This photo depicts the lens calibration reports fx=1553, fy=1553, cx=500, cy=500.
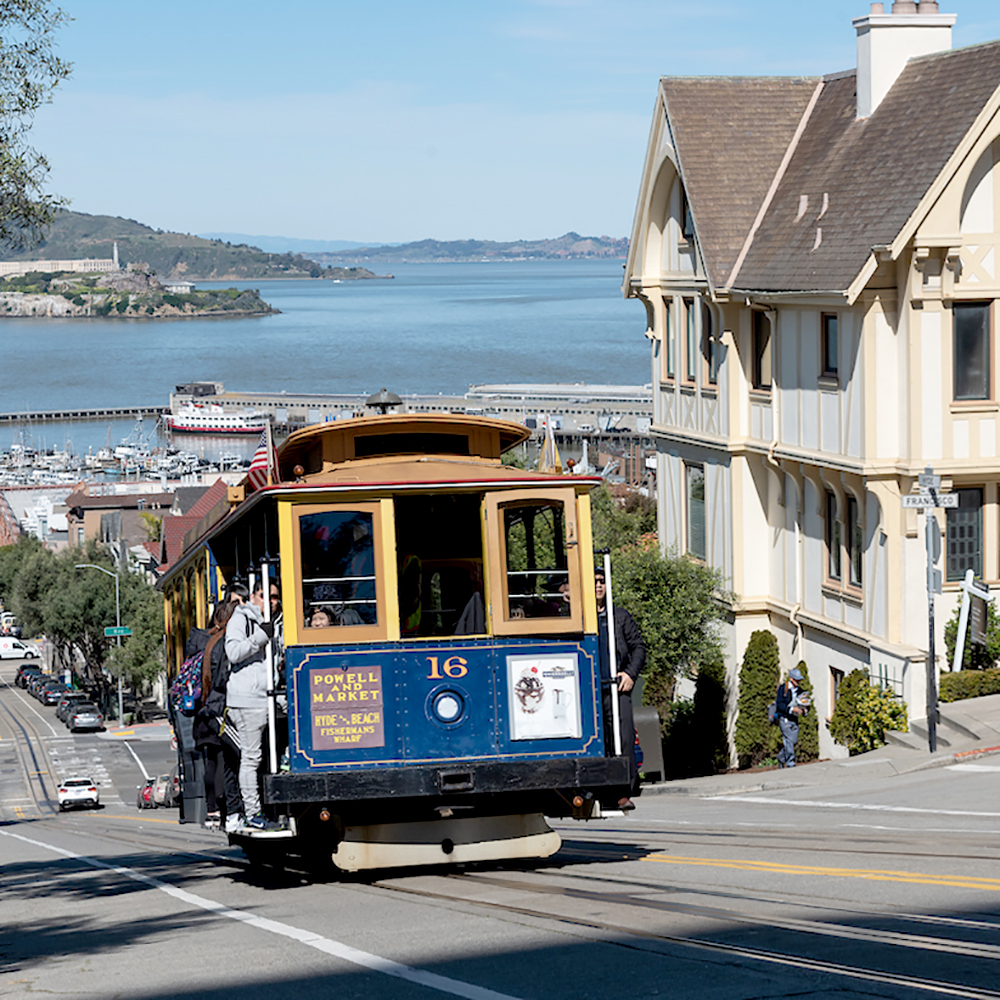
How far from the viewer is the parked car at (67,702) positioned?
8325 cm

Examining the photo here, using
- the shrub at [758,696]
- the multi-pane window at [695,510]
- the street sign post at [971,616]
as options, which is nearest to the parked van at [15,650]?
the multi-pane window at [695,510]

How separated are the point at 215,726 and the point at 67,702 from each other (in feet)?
251

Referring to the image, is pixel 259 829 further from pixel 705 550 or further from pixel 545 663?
pixel 705 550

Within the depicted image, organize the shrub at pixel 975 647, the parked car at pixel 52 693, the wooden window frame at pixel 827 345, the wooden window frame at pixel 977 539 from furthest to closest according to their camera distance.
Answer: the parked car at pixel 52 693 → the wooden window frame at pixel 827 345 → the wooden window frame at pixel 977 539 → the shrub at pixel 975 647

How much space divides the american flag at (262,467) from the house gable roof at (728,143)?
1630 cm

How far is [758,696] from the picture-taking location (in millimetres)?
28984

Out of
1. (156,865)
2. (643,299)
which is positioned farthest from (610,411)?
(156,865)

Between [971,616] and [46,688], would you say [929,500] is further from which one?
[46,688]

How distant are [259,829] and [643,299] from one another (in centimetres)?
2189

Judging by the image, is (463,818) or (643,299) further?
(643,299)

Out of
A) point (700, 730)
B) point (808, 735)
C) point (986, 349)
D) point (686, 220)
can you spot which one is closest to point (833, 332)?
point (986, 349)

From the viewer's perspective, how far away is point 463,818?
12.7m

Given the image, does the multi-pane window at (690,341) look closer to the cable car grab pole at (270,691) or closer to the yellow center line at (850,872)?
the yellow center line at (850,872)

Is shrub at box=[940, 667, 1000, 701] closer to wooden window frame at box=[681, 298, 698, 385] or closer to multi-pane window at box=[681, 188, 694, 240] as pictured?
wooden window frame at box=[681, 298, 698, 385]
